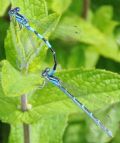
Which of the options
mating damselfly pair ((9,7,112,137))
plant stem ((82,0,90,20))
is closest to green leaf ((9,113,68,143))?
mating damselfly pair ((9,7,112,137))

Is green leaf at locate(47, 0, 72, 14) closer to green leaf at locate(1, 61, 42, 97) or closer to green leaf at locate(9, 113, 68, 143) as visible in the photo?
green leaf at locate(9, 113, 68, 143)

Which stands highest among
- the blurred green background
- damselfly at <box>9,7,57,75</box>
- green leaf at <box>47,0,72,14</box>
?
damselfly at <box>9,7,57,75</box>

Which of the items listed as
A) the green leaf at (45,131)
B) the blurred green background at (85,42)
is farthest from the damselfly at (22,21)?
the blurred green background at (85,42)

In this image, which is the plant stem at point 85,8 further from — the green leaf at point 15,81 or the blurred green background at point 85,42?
the green leaf at point 15,81

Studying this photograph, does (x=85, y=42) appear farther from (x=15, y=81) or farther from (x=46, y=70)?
(x=15, y=81)

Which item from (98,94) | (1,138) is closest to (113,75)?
(98,94)

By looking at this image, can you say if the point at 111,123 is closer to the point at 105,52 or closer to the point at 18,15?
the point at 105,52
